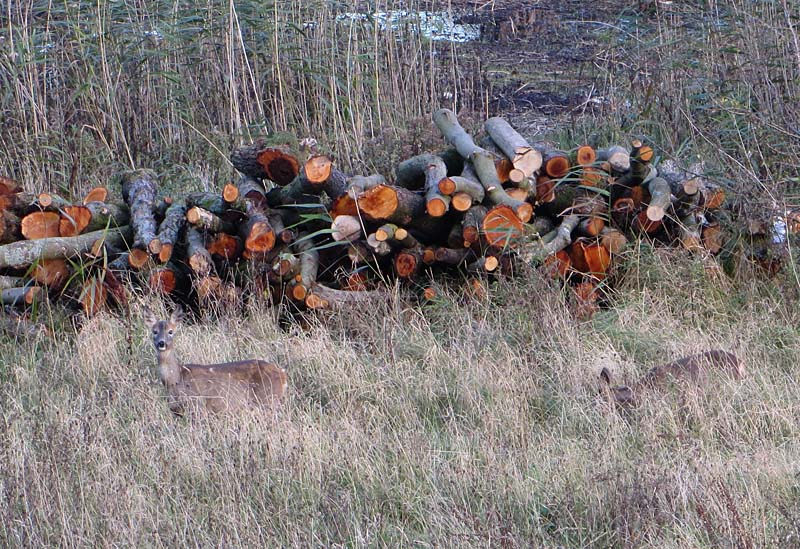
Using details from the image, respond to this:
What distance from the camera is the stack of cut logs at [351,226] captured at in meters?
6.50

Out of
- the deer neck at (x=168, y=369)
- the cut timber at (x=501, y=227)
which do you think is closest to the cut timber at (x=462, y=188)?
the cut timber at (x=501, y=227)

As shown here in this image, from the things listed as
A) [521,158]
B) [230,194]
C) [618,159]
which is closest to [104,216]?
[230,194]

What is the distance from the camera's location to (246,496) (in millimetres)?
4281

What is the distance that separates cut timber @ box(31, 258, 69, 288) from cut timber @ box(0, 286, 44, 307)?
85mm

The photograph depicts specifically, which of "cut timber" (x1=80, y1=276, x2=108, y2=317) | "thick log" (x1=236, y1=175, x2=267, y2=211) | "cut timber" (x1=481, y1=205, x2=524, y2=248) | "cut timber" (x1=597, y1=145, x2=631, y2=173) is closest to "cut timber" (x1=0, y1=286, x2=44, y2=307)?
"cut timber" (x1=80, y1=276, x2=108, y2=317)

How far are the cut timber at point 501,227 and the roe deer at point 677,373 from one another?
3.97 feet

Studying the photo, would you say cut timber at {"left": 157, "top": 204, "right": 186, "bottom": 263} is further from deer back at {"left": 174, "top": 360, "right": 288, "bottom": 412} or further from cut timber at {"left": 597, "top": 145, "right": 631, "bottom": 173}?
cut timber at {"left": 597, "top": 145, "right": 631, "bottom": 173}

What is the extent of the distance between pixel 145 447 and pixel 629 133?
519 cm

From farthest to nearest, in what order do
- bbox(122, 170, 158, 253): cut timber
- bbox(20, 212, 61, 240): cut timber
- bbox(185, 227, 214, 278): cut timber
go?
bbox(20, 212, 61, 240): cut timber
bbox(122, 170, 158, 253): cut timber
bbox(185, 227, 214, 278): cut timber

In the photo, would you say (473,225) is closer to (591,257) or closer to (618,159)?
(591,257)

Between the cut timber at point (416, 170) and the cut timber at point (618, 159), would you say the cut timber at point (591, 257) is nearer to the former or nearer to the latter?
the cut timber at point (618, 159)

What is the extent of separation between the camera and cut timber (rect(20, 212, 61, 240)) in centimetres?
666

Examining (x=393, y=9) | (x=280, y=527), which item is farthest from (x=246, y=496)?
(x=393, y=9)

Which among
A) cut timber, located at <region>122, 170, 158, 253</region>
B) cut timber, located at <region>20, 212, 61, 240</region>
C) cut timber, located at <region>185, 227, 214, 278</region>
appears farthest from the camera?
cut timber, located at <region>20, 212, 61, 240</region>
